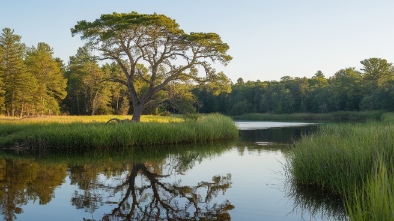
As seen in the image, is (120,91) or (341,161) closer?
(341,161)

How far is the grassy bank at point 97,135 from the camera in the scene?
2150 cm

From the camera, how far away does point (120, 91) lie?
243ft

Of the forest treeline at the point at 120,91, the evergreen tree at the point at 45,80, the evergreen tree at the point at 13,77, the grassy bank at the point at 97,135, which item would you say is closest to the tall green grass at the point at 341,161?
the grassy bank at the point at 97,135

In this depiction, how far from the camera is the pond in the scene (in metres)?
9.03

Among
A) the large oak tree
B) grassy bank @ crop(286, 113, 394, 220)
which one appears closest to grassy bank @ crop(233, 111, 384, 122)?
the large oak tree

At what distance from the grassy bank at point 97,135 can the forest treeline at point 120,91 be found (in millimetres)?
6726

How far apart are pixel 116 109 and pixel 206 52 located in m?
45.6

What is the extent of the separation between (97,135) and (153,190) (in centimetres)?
1129

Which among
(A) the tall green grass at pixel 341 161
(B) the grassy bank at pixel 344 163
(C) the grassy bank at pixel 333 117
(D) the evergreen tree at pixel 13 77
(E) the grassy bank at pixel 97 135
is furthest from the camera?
(C) the grassy bank at pixel 333 117

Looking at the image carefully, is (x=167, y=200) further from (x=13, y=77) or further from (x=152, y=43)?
(x=13, y=77)

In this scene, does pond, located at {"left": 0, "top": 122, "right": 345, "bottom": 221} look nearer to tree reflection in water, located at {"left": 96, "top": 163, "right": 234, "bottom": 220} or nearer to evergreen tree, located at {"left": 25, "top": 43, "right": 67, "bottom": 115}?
tree reflection in water, located at {"left": 96, "top": 163, "right": 234, "bottom": 220}

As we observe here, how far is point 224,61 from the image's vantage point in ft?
102

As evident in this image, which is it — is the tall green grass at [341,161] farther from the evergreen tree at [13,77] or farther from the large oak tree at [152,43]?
the evergreen tree at [13,77]

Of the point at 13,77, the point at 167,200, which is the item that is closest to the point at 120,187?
the point at 167,200
